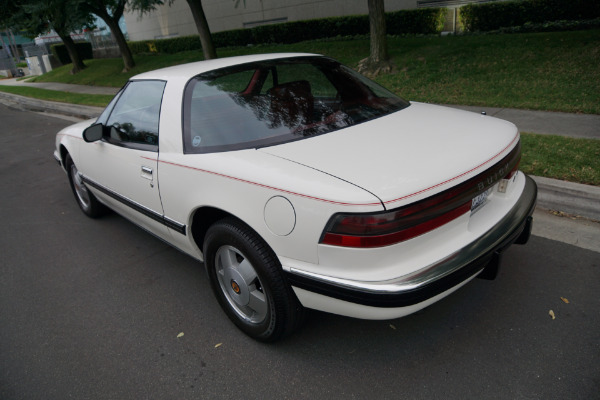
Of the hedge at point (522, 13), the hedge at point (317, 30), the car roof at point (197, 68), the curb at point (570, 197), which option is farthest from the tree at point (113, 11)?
the curb at point (570, 197)

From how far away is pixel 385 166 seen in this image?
6.88 ft

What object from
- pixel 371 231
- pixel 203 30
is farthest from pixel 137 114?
pixel 203 30

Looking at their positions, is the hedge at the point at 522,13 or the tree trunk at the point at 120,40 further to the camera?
the tree trunk at the point at 120,40

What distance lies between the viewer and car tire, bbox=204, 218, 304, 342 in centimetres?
228

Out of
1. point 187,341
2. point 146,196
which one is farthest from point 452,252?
point 146,196

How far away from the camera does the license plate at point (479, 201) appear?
229cm

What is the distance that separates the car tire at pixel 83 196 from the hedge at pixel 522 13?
1140 centimetres

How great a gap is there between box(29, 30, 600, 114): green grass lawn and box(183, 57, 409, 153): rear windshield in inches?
186

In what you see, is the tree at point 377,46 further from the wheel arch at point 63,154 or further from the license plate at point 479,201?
the license plate at point 479,201

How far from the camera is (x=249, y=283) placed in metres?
2.51

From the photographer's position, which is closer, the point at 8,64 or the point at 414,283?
the point at 414,283

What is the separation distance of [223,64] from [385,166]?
1649 millimetres

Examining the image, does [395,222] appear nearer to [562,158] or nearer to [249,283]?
[249,283]

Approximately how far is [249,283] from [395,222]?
0.99 meters
